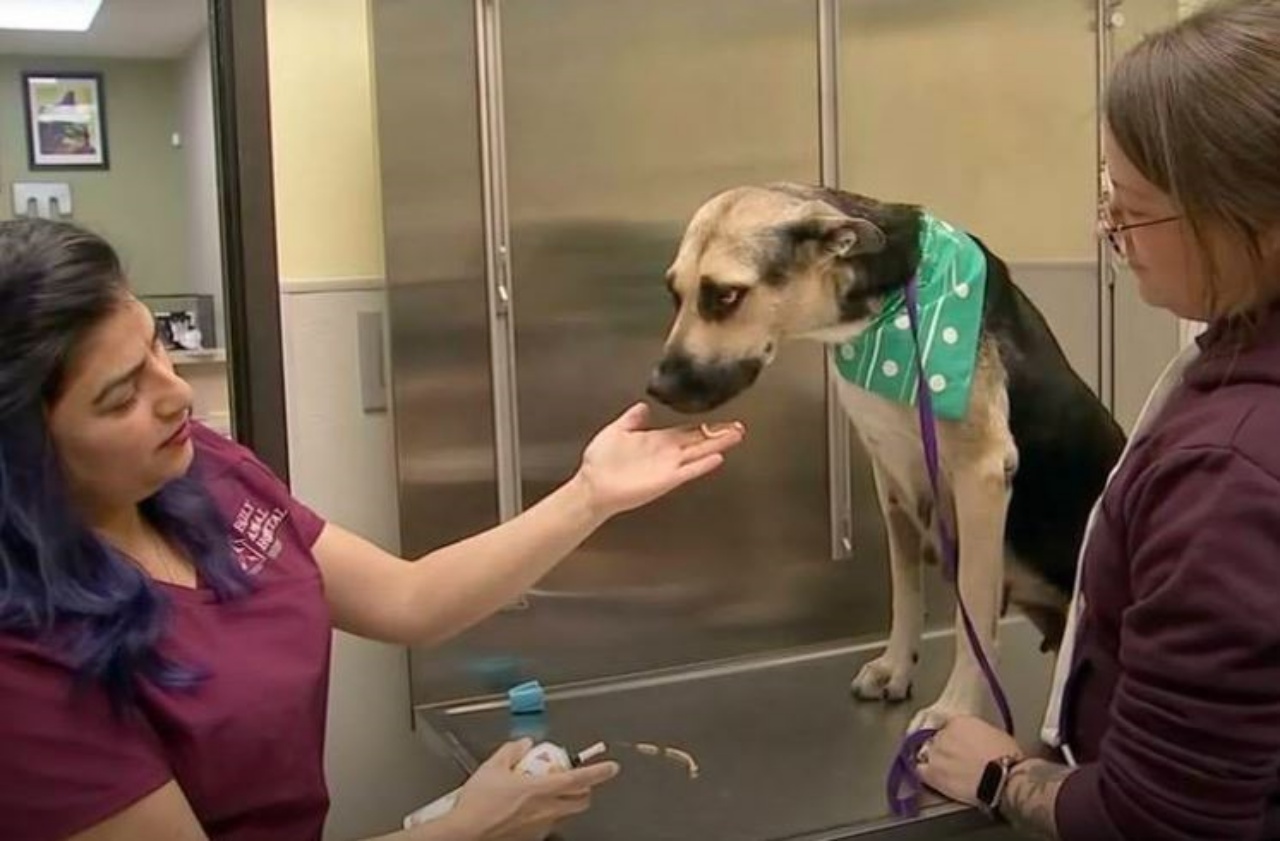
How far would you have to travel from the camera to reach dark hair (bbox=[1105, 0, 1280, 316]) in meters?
0.87

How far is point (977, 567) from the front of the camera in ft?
4.89

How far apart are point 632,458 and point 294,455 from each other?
587mm

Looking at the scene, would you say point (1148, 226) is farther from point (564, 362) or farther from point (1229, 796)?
point (564, 362)

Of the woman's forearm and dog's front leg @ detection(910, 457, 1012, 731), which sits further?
dog's front leg @ detection(910, 457, 1012, 731)

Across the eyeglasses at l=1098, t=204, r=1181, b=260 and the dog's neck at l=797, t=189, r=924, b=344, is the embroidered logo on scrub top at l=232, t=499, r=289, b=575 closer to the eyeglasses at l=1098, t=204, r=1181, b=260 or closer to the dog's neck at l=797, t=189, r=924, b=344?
the dog's neck at l=797, t=189, r=924, b=344

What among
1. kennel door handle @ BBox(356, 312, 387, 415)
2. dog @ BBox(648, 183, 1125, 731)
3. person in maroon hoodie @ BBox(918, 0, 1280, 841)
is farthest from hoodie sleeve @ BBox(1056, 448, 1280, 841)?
kennel door handle @ BBox(356, 312, 387, 415)

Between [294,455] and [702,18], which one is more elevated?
[702,18]

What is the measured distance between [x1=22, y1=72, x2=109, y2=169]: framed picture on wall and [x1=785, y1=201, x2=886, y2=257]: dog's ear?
3.12 feet

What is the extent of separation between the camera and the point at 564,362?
184 cm

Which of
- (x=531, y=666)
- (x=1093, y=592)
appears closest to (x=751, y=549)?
(x=531, y=666)

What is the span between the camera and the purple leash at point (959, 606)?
1400 millimetres

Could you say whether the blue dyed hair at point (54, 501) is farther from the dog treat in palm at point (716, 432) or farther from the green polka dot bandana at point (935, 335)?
the green polka dot bandana at point (935, 335)

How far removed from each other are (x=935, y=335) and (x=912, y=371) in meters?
0.05

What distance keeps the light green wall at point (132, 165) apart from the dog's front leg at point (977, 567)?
1000 millimetres
